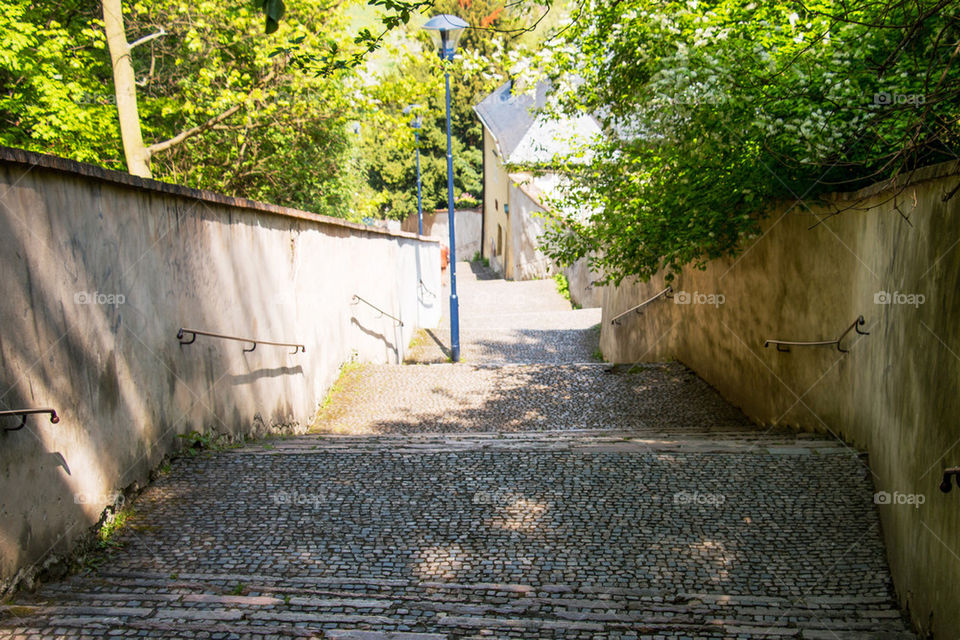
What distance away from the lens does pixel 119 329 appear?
4.29 m

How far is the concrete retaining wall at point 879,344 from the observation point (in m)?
3.13

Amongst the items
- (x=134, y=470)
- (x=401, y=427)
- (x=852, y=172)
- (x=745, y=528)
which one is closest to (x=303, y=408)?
(x=401, y=427)

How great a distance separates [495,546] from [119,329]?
99.3 inches

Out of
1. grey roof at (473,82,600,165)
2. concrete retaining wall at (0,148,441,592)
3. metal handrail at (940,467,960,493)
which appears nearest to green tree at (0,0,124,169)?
concrete retaining wall at (0,148,441,592)

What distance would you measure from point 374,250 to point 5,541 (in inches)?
391

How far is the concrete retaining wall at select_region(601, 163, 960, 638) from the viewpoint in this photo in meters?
3.13

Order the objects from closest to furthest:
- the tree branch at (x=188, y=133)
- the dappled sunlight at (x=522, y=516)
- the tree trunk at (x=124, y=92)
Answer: the dappled sunlight at (x=522, y=516) → the tree trunk at (x=124, y=92) → the tree branch at (x=188, y=133)

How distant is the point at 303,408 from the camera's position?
793cm

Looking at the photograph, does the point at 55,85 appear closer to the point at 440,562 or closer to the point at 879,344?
the point at 440,562

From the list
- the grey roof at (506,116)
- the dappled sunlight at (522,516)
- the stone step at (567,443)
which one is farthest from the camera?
the grey roof at (506,116)

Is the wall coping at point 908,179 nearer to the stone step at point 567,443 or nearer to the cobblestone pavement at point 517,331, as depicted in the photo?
the stone step at point 567,443

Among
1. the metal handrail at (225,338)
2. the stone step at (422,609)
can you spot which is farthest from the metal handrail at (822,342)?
the metal handrail at (225,338)

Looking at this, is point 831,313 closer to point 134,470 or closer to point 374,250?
point 134,470

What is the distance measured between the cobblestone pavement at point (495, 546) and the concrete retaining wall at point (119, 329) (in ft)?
1.09
